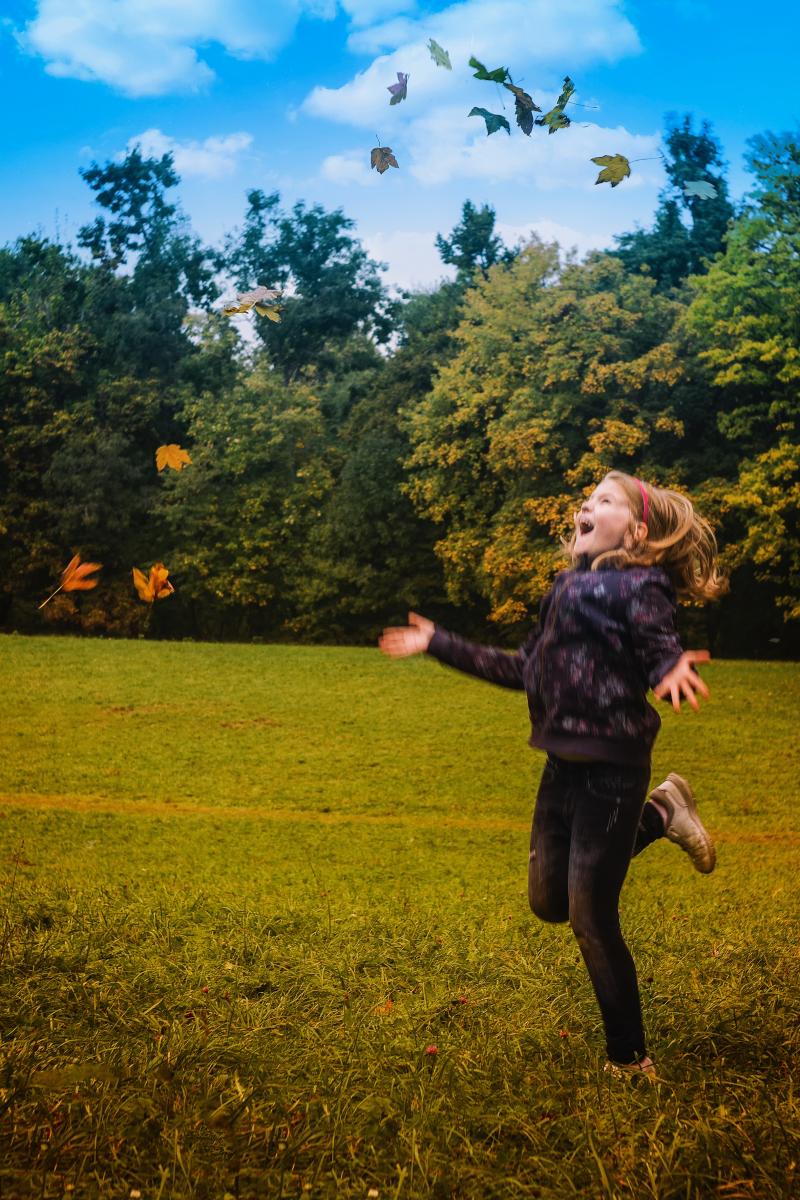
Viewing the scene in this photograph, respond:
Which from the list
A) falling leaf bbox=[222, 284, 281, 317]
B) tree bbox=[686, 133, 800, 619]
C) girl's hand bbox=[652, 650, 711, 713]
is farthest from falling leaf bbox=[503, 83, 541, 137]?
tree bbox=[686, 133, 800, 619]

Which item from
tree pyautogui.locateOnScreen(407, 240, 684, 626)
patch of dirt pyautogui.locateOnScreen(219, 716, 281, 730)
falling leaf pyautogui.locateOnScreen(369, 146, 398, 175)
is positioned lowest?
patch of dirt pyautogui.locateOnScreen(219, 716, 281, 730)

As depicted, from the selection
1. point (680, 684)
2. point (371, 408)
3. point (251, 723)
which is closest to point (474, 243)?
point (371, 408)

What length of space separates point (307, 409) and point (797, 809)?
13943 millimetres

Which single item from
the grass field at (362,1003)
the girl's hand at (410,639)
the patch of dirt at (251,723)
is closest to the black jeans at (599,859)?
the grass field at (362,1003)

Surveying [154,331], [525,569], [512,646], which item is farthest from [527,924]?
[154,331]

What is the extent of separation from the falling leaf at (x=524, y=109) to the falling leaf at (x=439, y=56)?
0.76 feet

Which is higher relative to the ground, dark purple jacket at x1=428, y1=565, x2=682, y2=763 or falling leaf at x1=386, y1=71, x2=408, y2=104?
falling leaf at x1=386, y1=71, x2=408, y2=104

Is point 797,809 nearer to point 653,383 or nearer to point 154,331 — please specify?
point 653,383

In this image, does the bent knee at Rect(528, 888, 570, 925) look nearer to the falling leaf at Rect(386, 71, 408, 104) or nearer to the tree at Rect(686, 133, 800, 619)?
the falling leaf at Rect(386, 71, 408, 104)

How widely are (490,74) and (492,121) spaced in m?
0.15

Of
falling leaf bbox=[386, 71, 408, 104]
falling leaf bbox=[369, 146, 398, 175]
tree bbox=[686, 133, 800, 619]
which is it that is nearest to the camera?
falling leaf bbox=[386, 71, 408, 104]

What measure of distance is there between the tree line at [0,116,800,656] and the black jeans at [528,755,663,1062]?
13.7m

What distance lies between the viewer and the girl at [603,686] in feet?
7.61

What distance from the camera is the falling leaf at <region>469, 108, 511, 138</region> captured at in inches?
98.0
